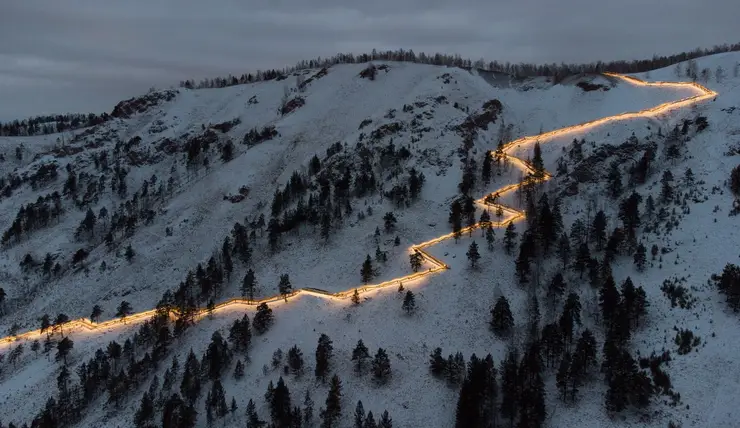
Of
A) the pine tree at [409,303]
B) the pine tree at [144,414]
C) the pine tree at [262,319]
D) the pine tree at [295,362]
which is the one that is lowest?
the pine tree at [144,414]

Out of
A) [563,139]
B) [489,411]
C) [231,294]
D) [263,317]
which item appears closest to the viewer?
[489,411]

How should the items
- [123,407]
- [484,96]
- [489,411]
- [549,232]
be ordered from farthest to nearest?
[484,96]
[549,232]
[123,407]
[489,411]

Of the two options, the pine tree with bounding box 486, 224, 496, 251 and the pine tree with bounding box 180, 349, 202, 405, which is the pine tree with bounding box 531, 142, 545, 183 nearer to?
the pine tree with bounding box 486, 224, 496, 251

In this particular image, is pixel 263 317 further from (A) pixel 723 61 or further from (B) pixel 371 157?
(A) pixel 723 61

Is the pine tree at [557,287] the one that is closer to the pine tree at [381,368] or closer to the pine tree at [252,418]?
the pine tree at [381,368]

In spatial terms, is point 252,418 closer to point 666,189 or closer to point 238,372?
point 238,372

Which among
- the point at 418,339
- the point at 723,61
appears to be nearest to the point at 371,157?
the point at 418,339

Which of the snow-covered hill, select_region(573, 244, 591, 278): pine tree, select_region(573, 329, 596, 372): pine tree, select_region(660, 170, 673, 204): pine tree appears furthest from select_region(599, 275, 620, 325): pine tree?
select_region(660, 170, 673, 204): pine tree

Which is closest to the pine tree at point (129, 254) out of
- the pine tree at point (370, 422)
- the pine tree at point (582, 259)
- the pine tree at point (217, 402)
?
the pine tree at point (217, 402)
